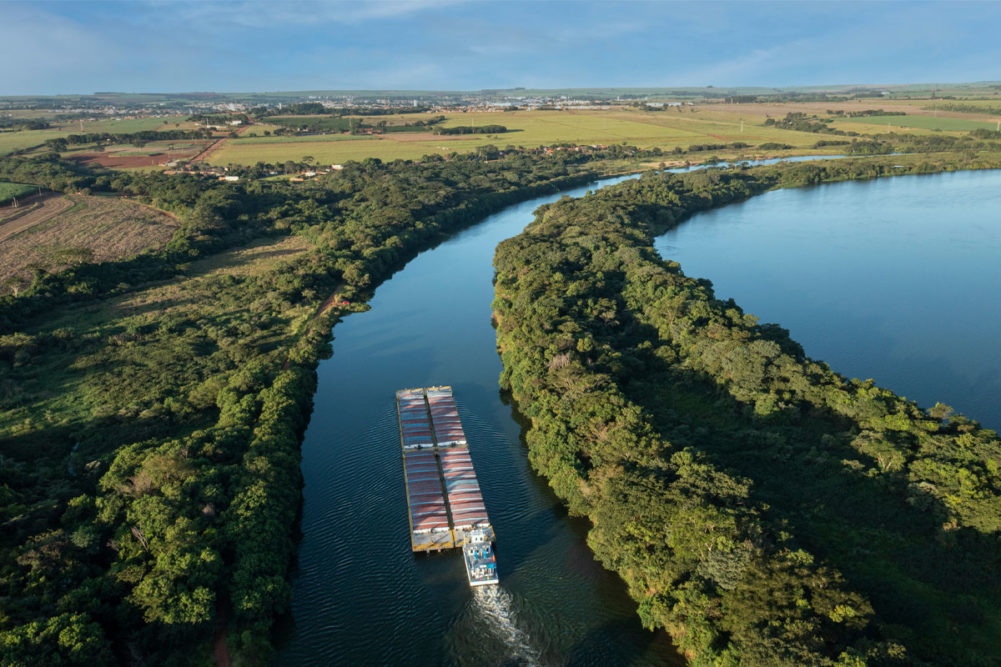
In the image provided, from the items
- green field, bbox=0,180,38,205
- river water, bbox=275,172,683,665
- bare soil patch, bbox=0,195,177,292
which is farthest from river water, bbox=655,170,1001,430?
green field, bbox=0,180,38,205

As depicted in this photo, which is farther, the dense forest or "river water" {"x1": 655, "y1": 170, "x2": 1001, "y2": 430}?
"river water" {"x1": 655, "y1": 170, "x2": 1001, "y2": 430}

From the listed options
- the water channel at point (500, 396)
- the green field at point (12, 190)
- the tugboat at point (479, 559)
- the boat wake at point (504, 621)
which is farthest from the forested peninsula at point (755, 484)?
the green field at point (12, 190)

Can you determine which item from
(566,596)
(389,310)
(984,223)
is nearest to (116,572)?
(566,596)

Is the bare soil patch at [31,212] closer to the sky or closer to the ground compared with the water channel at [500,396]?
closer to the sky

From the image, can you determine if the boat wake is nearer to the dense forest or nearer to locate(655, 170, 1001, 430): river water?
the dense forest

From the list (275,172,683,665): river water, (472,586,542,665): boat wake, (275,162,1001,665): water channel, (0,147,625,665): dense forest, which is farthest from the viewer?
(275,162,1001,665): water channel

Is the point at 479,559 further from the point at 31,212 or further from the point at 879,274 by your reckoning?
the point at 31,212

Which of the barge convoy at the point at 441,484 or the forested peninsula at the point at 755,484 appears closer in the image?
the forested peninsula at the point at 755,484

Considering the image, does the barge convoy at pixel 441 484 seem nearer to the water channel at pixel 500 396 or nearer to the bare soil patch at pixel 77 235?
the water channel at pixel 500 396
